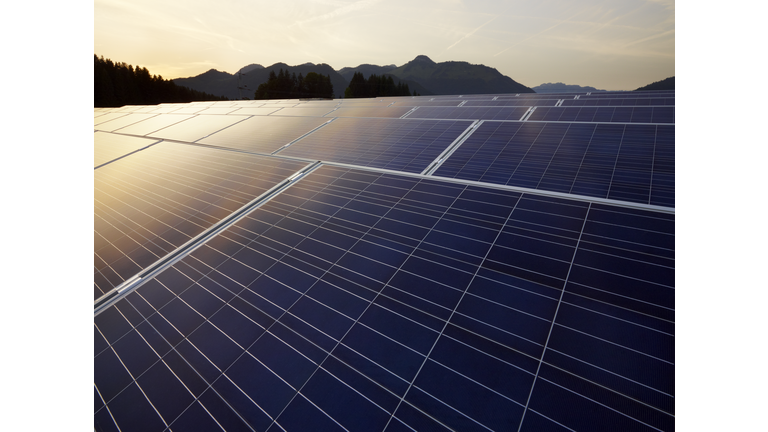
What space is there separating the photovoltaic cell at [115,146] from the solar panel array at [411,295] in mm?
9028

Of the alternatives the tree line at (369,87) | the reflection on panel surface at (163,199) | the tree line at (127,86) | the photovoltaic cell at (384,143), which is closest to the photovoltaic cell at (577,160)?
the photovoltaic cell at (384,143)

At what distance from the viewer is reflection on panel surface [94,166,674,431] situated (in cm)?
305

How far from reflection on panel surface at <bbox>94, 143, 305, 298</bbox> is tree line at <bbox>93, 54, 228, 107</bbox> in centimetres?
8795

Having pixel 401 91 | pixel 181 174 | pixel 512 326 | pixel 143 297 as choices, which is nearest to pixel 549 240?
pixel 512 326

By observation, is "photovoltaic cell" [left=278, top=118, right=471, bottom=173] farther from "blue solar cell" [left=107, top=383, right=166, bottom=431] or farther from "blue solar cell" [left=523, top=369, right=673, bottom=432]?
"blue solar cell" [left=107, top=383, right=166, bottom=431]

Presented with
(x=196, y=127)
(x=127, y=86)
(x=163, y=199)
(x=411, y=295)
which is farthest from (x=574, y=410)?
(x=127, y=86)

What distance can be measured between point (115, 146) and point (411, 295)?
20823 mm

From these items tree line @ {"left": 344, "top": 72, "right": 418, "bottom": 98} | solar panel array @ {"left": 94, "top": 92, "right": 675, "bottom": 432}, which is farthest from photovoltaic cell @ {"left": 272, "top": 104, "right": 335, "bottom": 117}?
tree line @ {"left": 344, "top": 72, "right": 418, "bottom": 98}

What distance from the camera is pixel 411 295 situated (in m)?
4.26

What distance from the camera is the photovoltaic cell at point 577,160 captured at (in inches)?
224

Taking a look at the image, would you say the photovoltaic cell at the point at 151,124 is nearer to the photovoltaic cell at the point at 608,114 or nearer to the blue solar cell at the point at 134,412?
the blue solar cell at the point at 134,412

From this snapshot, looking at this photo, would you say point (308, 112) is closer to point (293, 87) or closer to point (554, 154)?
point (554, 154)

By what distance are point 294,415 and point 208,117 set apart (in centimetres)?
2365

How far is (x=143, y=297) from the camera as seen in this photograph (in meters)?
5.36
